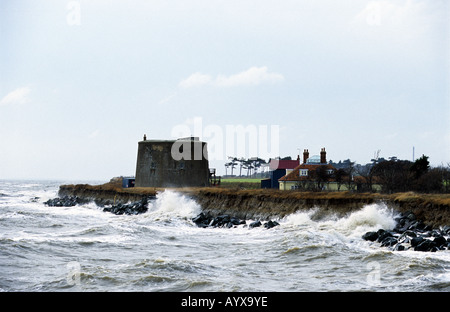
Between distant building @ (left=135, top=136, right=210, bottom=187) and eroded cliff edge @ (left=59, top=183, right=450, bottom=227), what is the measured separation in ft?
17.3

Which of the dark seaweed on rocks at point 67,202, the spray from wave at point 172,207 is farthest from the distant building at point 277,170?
the dark seaweed on rocks at point 67,202

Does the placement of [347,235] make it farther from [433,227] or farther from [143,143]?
[143,143]

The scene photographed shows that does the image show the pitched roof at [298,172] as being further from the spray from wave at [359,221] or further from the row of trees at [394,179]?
the spray from wave at [359,221]

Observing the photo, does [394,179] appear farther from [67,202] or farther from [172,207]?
[67,202]

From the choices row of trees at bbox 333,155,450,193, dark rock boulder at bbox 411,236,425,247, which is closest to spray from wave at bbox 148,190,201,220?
row of trees at bbox 333,155,450,193

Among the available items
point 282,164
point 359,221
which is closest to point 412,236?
point 359,221

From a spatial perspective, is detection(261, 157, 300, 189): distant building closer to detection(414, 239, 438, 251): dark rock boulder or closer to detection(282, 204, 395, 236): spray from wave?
detection(282, 204, 395, 236): spray from wave

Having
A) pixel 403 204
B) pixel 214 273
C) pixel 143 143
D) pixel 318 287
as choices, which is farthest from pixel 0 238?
pixel 143 143

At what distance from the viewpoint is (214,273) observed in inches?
440

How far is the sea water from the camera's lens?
32.8 feet

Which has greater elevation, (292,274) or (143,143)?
(143,143)

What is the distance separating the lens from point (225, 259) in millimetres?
13242

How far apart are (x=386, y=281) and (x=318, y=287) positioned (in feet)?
4.88

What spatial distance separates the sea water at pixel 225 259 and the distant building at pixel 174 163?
1790cm
